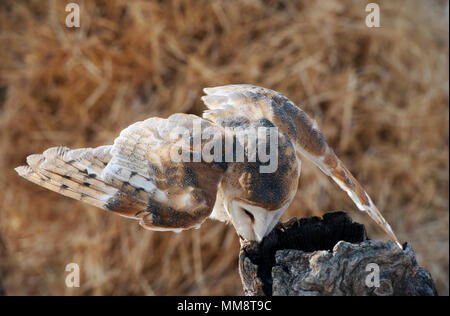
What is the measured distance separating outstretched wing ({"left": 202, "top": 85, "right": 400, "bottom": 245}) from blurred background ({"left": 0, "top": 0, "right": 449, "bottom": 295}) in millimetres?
1178

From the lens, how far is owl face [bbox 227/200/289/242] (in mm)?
876

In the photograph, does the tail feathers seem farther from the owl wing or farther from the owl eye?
the owl eye

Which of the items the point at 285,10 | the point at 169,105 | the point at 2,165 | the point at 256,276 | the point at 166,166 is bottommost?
the point at 256,276

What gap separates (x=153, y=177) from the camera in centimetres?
88

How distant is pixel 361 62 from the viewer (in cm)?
237

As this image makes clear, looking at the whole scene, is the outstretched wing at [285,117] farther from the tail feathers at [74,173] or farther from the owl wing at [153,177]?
Answer: the tail feathers at [74,173]

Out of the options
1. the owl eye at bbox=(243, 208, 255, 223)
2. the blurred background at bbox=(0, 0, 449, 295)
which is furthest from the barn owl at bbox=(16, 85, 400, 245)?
the blurred background at bbox=(0, 0, 449, 295)

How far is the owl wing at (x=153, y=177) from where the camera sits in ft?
2.82

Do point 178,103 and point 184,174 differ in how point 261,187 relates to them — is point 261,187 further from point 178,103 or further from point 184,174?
point 178,103

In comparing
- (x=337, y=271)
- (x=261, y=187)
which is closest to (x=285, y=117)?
(x=261, y=187)

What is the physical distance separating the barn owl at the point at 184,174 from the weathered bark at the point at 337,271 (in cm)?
5

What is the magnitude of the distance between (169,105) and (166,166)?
1.35 meters

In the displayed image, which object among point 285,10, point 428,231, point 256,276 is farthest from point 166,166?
point 428,231

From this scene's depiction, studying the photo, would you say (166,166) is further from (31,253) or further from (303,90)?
(31,253)
